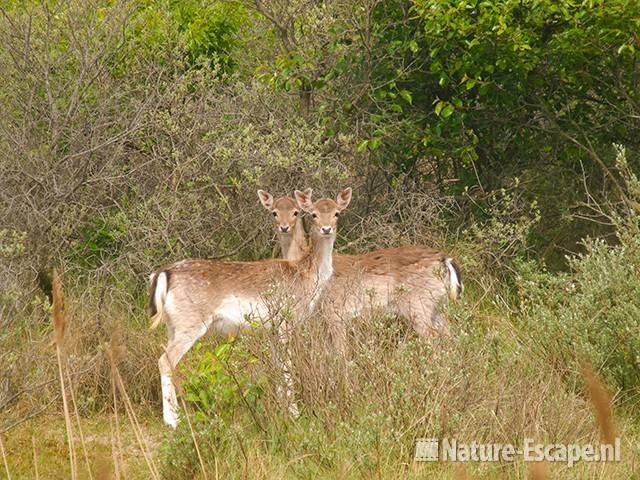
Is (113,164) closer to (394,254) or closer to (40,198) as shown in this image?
(40,198)

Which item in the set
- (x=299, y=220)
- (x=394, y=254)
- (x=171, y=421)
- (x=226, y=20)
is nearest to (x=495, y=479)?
(x=171, y=421)

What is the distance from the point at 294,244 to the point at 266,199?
0.46m

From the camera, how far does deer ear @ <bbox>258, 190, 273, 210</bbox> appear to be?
9780 mm

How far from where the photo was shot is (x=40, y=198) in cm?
953

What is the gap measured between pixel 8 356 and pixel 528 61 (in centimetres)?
512

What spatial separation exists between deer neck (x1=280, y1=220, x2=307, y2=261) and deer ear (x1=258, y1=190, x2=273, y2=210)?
284 mm

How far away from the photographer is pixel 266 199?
32.4 ft

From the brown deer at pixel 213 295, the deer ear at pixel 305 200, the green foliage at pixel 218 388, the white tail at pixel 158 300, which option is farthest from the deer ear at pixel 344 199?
the green foliage at pixel 218 388

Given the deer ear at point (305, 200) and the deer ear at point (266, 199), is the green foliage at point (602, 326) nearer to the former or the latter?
the deer ear at point (305, 200)

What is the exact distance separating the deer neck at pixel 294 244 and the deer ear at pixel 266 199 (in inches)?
11.2

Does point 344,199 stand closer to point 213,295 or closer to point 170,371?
point 213,295

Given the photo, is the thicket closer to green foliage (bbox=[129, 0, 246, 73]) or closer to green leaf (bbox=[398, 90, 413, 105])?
green foliage (bbox=[129, 0, 246, 73])

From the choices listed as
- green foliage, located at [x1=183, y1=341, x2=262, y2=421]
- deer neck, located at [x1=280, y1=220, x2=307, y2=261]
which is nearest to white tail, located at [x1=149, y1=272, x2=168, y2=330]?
deer neck, located at [x1=280, y1=220, x2=307, y2=261]

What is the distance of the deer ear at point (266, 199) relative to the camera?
978 centimetres
